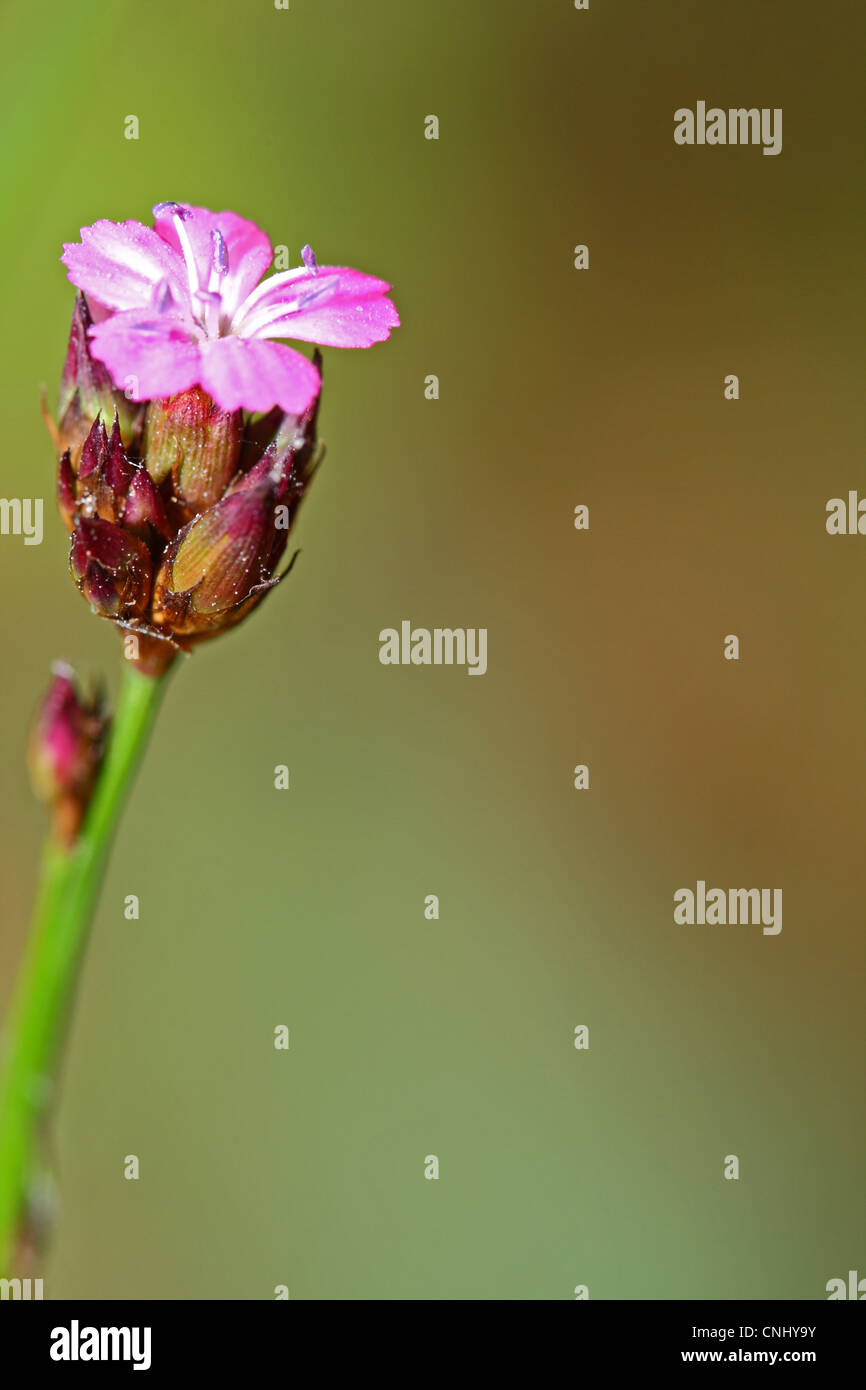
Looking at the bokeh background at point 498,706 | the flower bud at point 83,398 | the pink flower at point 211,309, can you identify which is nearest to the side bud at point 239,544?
the pink flower at point 211,309

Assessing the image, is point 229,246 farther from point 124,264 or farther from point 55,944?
point 55,944

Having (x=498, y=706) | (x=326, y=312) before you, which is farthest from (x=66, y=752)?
(x=498, y=706)

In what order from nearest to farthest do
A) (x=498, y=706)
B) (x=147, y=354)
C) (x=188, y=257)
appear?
(x=147, y=354) → (x=188, y=257) → (x=498, y=706)

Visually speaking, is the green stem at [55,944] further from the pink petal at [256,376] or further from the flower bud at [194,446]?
the pink petal at [256,376]

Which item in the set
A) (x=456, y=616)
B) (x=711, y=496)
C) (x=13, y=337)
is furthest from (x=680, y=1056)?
(x=13, y=337)

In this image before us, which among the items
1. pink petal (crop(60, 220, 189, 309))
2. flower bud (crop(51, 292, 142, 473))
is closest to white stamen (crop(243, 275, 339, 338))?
pink petal (crop(60, 220, 189, 309))

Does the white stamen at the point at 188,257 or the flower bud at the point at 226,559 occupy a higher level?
the white stamen at the point at 188,257
